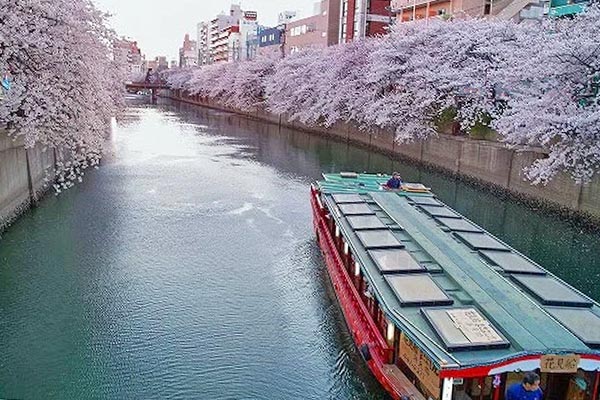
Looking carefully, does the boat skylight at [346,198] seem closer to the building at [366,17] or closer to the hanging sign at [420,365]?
the hanging sign at [420,365]

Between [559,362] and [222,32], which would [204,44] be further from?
[559,362]

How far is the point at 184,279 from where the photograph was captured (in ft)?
55.7

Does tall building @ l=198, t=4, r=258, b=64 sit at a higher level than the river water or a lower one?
higher

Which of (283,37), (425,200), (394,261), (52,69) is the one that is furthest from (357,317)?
(283,37)

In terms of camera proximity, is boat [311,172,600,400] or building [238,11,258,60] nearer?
boat [311,172,600,400]

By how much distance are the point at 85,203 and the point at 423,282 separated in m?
19.3

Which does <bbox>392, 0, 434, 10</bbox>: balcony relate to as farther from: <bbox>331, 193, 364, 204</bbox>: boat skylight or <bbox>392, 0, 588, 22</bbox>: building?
<bbox>331, 193, 364, 204</bbox>: boat skylight

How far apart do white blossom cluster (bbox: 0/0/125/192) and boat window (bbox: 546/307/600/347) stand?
50.7ft

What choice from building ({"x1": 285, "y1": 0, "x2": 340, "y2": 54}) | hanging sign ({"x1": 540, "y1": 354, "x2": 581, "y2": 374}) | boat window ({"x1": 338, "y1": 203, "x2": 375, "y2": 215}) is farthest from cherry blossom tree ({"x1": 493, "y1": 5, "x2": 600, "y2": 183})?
building ({"x1": 285, "y1": 0, "x2": 340, "y2": 54})

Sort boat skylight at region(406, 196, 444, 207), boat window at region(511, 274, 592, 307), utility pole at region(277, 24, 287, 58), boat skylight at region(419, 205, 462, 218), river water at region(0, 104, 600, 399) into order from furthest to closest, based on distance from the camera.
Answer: utility pole at region(277, 24, 287, 58), boat skylight at region(406, 196, 444, 207), boat skylight at region(419, 205, 462, 218), river water at region(0, 104, 600, 399), boat window at region(511, 274, 592, 307)

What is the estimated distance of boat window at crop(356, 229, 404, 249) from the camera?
42.5 ft

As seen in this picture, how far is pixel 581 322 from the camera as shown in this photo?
9.22 meters

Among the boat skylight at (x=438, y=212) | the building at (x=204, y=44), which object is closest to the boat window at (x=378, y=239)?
the boat skylight at (x=438, y=212)

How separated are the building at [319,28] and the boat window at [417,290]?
6221cm
